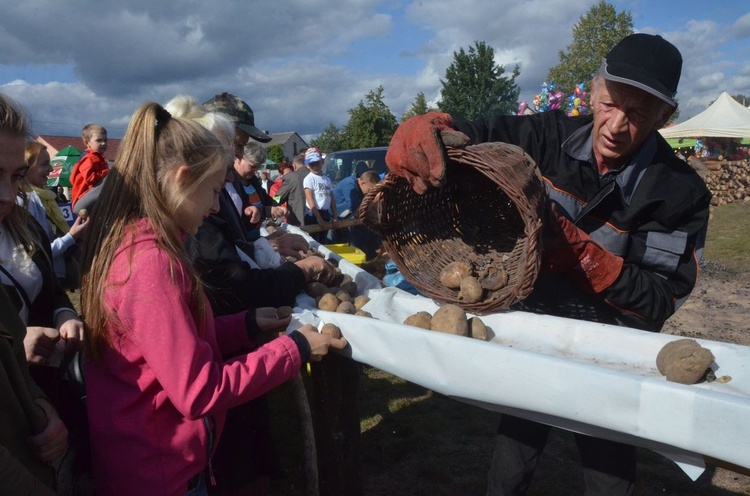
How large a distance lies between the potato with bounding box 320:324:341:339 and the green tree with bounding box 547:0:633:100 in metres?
44.9

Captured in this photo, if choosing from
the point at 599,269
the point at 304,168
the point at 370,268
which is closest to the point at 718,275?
the point at 370,268

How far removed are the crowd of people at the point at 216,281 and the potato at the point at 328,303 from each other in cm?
17

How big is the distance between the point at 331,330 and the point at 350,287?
68 cm

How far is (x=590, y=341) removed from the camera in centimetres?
184

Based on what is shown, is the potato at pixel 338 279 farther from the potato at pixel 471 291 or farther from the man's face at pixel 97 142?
the man's face at pixel 97 142

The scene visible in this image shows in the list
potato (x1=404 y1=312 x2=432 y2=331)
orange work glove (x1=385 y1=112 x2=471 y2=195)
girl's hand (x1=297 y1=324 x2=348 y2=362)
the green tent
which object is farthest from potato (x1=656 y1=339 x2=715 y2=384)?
the green tent

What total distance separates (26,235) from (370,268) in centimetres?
367

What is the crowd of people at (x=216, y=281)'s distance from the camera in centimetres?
144

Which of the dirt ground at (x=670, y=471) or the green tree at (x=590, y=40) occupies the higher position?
the green tree at (x=590, y=40)

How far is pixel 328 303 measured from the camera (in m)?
2.26

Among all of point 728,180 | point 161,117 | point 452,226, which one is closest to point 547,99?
point 452,226

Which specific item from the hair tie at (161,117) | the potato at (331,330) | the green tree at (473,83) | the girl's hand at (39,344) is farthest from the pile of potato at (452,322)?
the green tree at (473,83)

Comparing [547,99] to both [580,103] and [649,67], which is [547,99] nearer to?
[580,103]

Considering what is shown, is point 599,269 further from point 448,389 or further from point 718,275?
point 718,275
